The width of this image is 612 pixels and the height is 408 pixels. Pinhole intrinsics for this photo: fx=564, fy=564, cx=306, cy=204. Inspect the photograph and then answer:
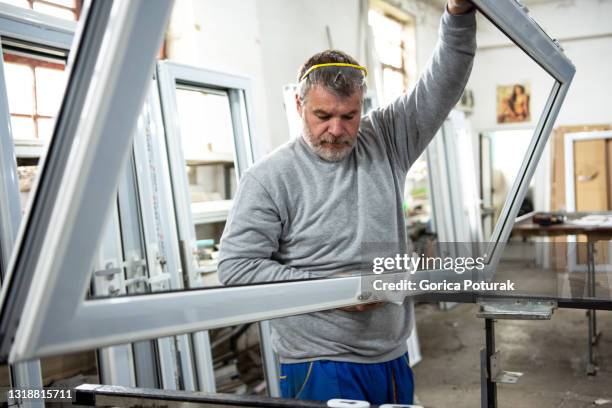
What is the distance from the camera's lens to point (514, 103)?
816 centimetres

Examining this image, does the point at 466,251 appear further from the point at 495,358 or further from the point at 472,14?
the point at 472,14

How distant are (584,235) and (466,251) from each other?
257cm

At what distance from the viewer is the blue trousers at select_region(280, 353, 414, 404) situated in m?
1.41

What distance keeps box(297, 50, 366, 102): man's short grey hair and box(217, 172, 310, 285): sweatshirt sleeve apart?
0.28 metres

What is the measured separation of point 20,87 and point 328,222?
183cm

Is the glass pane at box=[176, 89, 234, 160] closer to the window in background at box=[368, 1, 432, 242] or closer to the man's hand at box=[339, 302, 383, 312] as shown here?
the man's hand at box=[339, 302, 383, 312]

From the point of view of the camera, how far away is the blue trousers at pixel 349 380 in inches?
55.6

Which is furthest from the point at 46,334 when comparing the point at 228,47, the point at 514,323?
the point at 514,323

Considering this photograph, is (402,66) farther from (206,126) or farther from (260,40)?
(206,126)

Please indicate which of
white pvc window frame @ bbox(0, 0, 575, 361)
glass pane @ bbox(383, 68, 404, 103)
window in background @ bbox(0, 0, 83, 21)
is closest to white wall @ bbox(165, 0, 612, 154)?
glass pane @ bbox(383, 68, 404, 103)

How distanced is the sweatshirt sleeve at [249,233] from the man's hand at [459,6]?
0.60 meters

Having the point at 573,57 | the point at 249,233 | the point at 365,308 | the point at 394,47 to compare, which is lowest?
the point at 365,308

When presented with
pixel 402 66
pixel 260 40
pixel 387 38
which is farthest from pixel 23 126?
pixel 402 66

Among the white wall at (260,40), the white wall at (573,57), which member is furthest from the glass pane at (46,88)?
the white wall at (573,57)
